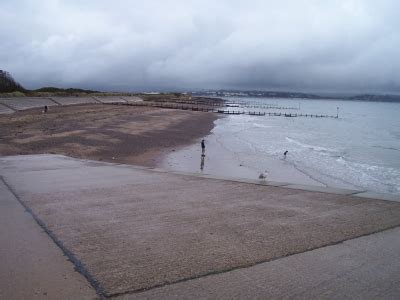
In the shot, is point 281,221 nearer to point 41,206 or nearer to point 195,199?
point 195,199

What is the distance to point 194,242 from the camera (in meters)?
4.94

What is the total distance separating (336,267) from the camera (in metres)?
4.33

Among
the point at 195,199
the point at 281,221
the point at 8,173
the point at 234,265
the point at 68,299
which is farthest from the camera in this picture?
the point at 8,173

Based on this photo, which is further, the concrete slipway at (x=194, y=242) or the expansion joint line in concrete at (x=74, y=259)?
the concrete slipway at (x=194, y=242)

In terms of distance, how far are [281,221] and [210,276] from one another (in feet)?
7.41

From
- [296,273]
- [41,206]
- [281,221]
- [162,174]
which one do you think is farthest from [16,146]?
[296,273]

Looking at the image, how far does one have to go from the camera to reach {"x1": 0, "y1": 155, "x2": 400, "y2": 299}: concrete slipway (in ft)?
12.4

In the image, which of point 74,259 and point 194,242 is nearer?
point 74,259

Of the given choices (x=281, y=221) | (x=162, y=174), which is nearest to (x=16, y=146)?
(x=162, y=174)

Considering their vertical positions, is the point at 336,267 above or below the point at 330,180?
above

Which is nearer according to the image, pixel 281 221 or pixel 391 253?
pixel 391 253

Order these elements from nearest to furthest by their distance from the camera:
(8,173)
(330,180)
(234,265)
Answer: (234,265) → (8,173) → (330,180)

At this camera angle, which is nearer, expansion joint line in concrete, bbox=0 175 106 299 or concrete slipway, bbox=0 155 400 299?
expansion joint line in concrete, bbox=0 175 106 299

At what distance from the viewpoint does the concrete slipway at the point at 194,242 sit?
377 centimetres
